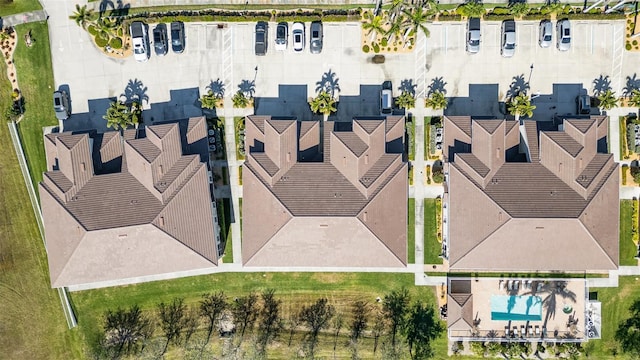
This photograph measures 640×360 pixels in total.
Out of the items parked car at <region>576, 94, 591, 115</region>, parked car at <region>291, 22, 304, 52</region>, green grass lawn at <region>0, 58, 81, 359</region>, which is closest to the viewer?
parked car at <region>576, 94, 591, 115</region>

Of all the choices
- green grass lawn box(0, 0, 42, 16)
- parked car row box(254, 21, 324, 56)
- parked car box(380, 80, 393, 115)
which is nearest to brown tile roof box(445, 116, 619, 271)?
parked car box(380, 80, 393, 115)

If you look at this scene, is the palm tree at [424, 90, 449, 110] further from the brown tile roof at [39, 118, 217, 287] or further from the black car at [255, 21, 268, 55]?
the brown tile roof at [39, 118, 217, 287]

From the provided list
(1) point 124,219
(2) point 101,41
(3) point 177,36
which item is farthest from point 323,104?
(2) point 101,41

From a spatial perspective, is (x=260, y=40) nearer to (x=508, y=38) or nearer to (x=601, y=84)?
(x=508, y=38)

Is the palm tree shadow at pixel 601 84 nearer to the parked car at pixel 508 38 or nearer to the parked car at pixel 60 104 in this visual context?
the parked car at pixel 508 38

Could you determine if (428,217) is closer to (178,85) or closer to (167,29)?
(178,85)
